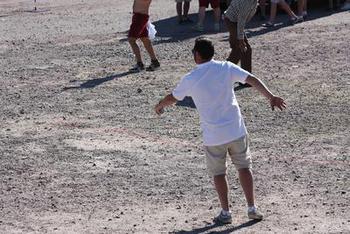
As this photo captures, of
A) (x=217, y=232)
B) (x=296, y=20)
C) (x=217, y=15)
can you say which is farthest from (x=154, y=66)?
(x=217, y=232)

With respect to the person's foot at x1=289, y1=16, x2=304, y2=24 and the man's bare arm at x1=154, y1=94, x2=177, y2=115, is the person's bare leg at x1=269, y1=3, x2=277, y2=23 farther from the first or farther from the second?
the man's bare arm at x1=154, y1=94, x2=177, y2=115

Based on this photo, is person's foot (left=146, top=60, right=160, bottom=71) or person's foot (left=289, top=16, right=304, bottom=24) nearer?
person's foot (left=146, top=60, right=160, bottom=71)

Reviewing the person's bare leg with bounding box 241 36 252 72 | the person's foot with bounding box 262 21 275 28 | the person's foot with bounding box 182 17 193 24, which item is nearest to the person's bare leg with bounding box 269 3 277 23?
the person's foot with bounding box 262 21 275 28

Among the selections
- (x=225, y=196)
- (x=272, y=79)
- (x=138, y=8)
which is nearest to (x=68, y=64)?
(x=138, y=8)

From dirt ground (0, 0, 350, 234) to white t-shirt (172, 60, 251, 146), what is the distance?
0.75m

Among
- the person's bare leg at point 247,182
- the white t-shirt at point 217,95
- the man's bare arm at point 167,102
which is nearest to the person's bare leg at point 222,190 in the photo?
the person's bare leg at point 247,182

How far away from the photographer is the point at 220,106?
7.68 metres

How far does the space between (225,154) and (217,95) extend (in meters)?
0.49

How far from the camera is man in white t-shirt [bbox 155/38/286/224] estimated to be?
7.68 metres

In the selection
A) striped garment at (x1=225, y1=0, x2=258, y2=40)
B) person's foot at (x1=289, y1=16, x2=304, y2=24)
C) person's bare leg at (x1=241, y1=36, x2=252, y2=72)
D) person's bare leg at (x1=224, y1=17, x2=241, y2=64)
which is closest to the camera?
striped garment at (x1=225, y1=0, x2=258, y2=40)

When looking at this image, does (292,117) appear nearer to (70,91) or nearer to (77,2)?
(70,91)

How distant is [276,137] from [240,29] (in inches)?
107

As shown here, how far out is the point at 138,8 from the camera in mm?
15062

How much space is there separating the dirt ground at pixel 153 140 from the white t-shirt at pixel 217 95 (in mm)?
754
